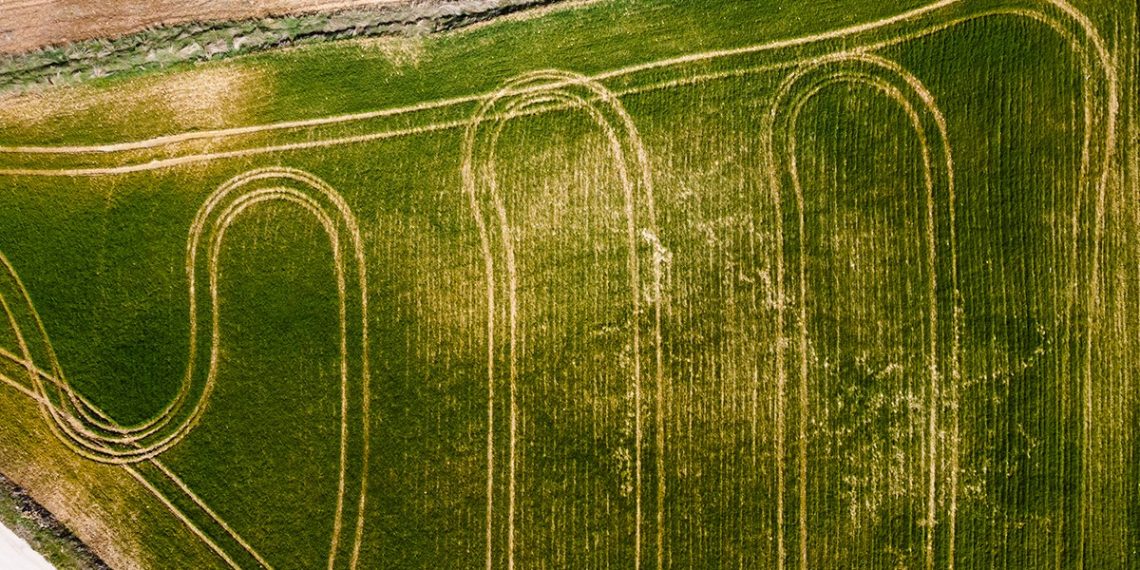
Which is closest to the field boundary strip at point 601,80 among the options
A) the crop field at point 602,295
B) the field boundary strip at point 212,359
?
the crop field at point 602,295

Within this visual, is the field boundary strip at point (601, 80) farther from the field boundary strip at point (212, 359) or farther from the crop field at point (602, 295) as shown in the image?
the field boundary strip at point (212, 359)

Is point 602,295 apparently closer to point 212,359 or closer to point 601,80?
point 601,80

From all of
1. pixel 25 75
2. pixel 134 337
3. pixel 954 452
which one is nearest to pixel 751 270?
pixel 954 452

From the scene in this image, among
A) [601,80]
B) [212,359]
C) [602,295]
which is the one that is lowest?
[212,359]

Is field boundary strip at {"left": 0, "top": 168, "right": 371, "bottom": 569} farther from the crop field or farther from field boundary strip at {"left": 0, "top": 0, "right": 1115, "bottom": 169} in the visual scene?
field boundary strip at {"left": 0, "top": 0, "right": 1115, "bottom": 169}

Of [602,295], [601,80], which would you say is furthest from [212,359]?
[601,80]

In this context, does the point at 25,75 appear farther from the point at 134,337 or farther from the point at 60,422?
the point at 60,422

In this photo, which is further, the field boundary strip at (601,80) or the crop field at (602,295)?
the field boundary strip at (601,80)

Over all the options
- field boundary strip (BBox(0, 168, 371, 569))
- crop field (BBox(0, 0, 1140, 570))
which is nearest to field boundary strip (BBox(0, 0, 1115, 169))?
crop field (BBox(0, 0, 1140, 570))
